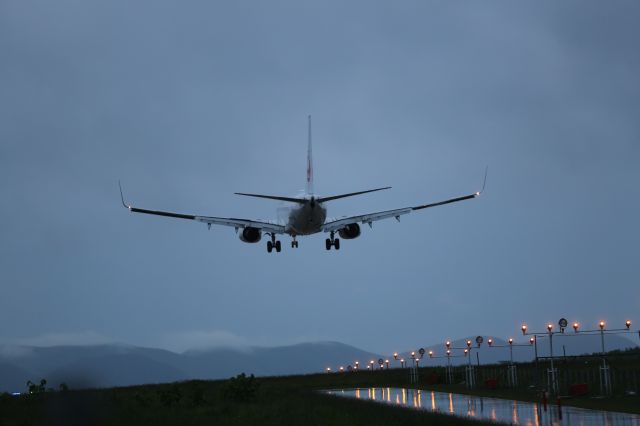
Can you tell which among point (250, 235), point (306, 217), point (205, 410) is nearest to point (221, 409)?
point (205, 410)

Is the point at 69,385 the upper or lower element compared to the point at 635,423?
upper

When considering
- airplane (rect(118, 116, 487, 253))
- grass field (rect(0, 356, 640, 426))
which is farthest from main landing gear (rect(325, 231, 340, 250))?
grass field (rect(0, 356, 640, 426))

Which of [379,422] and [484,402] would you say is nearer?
[379,422]

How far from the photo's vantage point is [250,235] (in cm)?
6838

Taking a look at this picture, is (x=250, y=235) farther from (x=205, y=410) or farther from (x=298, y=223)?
(x=205, y=410)

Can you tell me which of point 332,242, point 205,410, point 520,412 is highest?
point 332,242

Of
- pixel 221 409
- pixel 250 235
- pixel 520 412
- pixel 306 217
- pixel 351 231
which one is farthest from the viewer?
pixel 351 231

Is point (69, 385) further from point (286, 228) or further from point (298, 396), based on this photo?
point (286, 228)

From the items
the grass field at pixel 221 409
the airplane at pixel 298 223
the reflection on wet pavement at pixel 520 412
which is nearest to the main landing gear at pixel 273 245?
the airplane at pixel 298 223

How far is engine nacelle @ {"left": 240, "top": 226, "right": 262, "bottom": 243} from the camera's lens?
2689 inches

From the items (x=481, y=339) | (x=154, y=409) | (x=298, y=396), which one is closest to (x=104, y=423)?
(x=154, y=409)

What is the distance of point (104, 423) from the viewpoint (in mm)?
25906

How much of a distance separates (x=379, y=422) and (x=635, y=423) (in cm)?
1055

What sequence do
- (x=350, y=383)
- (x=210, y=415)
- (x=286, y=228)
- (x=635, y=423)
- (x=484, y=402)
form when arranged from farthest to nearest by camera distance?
(x=350, y=383), (x=286, y=228), (x=484, y=402), (x=210, y=415), (x=635, y=423)
